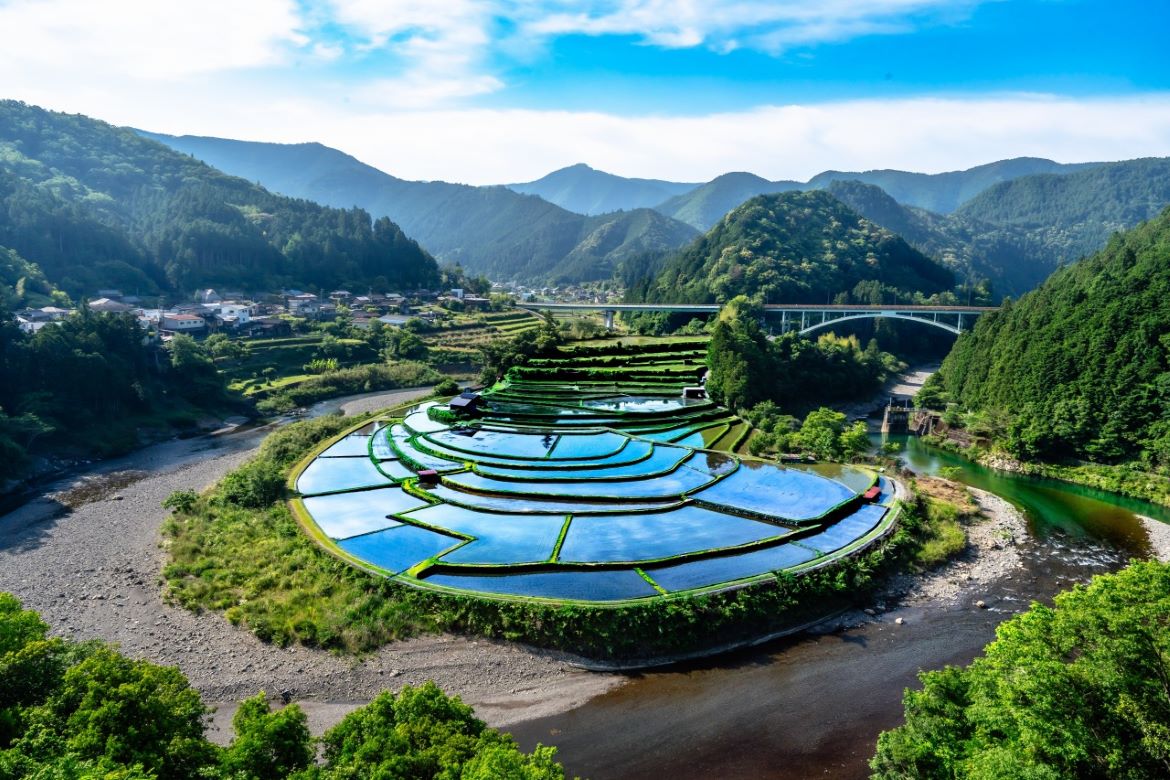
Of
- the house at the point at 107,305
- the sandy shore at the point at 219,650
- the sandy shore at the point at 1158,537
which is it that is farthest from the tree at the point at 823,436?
the house at the point at 107,305

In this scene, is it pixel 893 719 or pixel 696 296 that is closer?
pixel 893 719

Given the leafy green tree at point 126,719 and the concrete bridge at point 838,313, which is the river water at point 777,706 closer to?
the leafy green tree at point 126,719

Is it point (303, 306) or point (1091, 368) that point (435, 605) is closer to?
point (1091, 368)

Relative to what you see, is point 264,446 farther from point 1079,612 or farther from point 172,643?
point 1079,612

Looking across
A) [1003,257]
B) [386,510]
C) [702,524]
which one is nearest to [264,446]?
[386,510]

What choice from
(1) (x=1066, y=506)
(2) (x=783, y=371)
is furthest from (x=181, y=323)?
(1) (x=1066, y=506)

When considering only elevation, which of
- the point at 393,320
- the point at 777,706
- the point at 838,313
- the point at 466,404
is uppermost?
the point at 838,313

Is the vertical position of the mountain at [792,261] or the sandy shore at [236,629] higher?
the mountain at [792,261]
